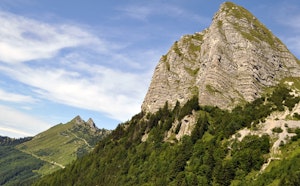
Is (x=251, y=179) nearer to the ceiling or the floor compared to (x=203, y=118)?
nearer to the floor

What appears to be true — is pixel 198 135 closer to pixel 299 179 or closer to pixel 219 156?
pixel 219 156

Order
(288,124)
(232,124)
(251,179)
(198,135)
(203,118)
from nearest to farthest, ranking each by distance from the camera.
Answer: (251,179) → (288,124) → (232,124) → (198,135) → (203,118)

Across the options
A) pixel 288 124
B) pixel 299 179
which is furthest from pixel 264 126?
pixel 299 179

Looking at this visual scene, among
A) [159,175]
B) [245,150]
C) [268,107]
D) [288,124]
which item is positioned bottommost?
[159,175]

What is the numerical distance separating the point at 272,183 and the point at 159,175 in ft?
250

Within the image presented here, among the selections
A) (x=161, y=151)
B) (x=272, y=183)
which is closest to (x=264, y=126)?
(x=272, y=183)

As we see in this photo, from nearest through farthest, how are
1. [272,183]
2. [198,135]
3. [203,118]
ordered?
1. [272,183]
2. [198,135]
3. [203,118]

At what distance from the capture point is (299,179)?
85.1m

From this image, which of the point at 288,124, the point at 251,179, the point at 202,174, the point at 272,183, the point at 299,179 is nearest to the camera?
the point at 299,179

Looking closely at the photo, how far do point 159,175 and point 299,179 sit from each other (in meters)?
87.9

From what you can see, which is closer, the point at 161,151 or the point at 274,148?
the point at 274,148

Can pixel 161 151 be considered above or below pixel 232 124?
below

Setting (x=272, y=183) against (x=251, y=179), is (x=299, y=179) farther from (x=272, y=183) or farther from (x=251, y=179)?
(x=251, y=179)

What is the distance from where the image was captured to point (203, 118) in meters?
185
